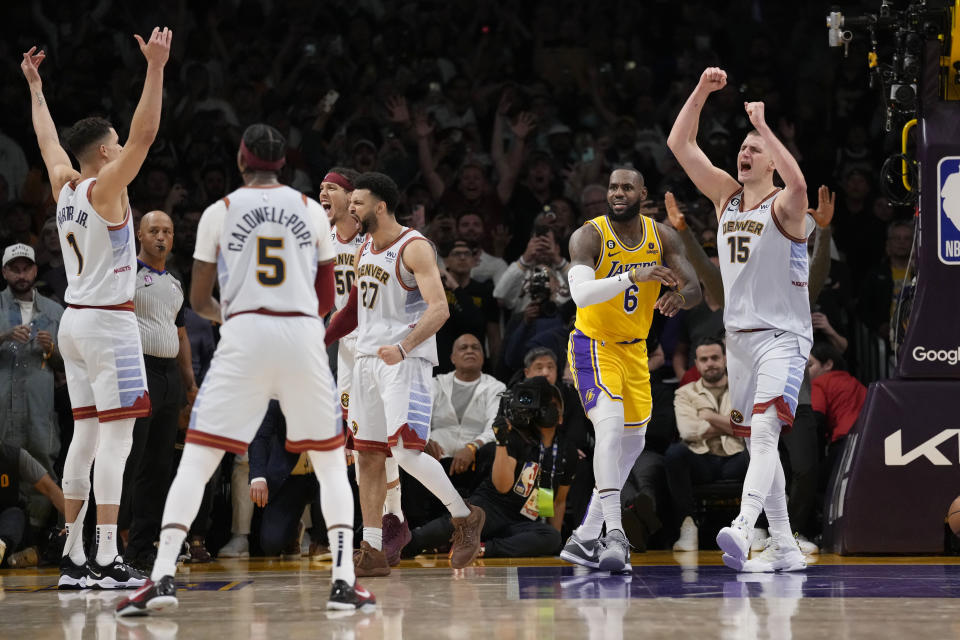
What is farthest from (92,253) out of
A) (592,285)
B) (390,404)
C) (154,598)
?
(592,285)

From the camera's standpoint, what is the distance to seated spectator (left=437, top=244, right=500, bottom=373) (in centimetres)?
1073

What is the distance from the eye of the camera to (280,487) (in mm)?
9867

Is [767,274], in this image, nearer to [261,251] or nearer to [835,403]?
[835,403]

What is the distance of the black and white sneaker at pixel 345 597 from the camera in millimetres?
5625

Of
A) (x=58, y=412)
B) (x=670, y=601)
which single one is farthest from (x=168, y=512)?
(x=58, y=412)

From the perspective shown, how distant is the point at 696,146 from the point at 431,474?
272 cm

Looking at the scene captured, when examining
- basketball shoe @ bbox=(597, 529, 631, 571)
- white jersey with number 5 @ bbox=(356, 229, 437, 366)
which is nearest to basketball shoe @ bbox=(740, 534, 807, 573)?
basketball shoe @ bbox=(597, 529, 631, 571)

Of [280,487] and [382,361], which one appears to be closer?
[382,361]

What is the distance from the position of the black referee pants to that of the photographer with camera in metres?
1.95

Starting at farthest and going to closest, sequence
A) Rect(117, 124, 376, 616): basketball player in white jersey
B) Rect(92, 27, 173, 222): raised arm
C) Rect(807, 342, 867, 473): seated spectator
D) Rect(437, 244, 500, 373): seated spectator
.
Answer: Rect(437, 244, 500, 373): seated spectator
Rect(807, 342, 867, 473): seated spectator
Rect(92, 27, 173, 222): raised arm
Rect(117, 124, 376, 616): basketball player in white jersey

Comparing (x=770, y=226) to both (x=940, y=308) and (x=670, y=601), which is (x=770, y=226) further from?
(x=670, y=601)

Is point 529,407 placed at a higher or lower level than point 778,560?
higher

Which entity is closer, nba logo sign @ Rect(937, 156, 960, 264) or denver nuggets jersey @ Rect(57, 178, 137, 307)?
denver nuggets jersey @ Rect(57, 178, 137, 307)

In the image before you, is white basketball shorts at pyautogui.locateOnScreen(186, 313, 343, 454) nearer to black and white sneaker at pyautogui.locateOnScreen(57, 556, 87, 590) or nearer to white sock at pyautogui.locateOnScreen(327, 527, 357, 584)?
white sock at pyautogui.locateOnScreen(327, 527, 357, 584)
